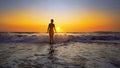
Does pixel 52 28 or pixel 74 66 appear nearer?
pixel 74 66

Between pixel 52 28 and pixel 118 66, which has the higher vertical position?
pixel 52 28

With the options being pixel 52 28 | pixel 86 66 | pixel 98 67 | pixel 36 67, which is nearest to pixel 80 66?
pixel 86 66

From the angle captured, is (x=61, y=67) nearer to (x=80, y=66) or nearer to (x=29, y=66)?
(x=80, y=66)

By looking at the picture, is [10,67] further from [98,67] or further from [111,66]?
[111,66]

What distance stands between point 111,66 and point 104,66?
289 millimetres

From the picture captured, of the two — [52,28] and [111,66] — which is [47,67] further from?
[52,28]

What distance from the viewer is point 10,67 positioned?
615 centimetres

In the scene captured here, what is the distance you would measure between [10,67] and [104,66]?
378 centimetres

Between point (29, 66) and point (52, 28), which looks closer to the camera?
point (29, 66)

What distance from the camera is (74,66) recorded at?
250 inches

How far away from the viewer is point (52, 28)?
680 inches

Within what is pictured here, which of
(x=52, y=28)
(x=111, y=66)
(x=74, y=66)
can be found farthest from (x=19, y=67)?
(x=52, y=28)

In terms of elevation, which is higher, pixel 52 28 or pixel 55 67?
pixel 52 28

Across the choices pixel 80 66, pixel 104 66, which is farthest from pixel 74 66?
pixel 104 66
